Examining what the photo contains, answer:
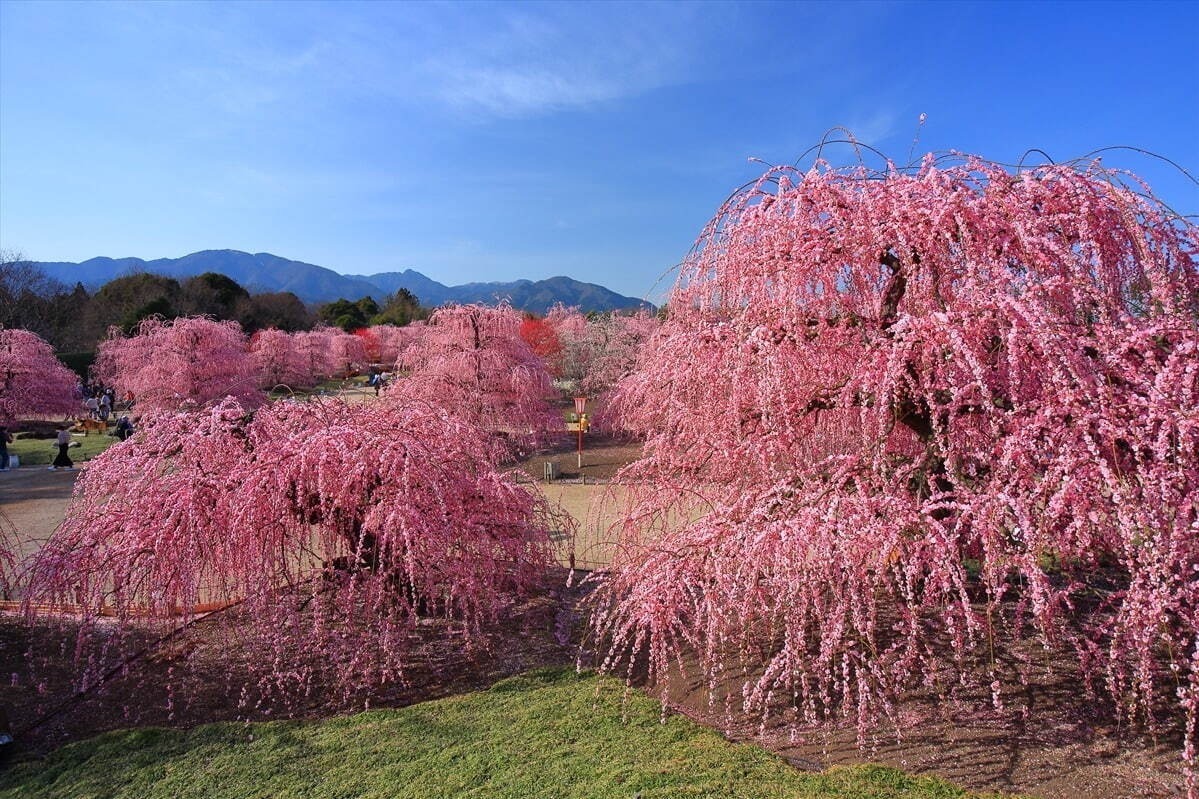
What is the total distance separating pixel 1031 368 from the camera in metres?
3.47

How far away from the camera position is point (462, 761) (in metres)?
3.97

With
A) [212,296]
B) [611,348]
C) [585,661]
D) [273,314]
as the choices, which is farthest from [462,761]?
[273,314]

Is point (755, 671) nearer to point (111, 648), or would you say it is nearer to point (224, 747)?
point (224, 747)

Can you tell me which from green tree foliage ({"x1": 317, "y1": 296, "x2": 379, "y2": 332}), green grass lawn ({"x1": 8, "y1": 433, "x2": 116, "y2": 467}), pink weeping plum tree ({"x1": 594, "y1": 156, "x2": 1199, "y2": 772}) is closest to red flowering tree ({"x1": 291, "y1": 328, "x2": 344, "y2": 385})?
green grass lawn ({"x1": 8, "y1": 433, "x2": 116, "y2": 467})

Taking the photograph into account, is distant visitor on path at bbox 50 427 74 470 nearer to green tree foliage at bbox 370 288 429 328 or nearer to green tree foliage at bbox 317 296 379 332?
green tree foliage at bbox 370 288 429 328

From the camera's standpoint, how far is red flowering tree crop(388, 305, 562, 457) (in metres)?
14.6

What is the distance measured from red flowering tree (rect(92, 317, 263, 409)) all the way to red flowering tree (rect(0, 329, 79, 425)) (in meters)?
1.47

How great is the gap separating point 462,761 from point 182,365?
58.8ft

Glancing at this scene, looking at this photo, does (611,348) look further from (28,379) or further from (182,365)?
(28,379)

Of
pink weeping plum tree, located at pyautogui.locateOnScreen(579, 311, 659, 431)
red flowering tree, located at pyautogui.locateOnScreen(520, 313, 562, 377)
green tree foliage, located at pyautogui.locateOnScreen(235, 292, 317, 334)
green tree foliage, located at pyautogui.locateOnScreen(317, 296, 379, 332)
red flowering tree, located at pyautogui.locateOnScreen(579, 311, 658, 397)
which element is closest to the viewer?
red flowering tree, located at pyautogui.locateOnScreen(520, 313, 562, 377)

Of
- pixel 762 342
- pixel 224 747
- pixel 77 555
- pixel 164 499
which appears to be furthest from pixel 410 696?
pixel 762 342

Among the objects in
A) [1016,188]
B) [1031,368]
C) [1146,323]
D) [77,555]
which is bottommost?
[77,555]

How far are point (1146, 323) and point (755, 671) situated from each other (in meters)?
3.21

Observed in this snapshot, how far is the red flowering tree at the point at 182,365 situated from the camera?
59.8ft
